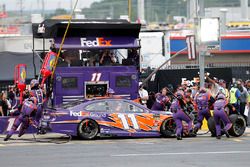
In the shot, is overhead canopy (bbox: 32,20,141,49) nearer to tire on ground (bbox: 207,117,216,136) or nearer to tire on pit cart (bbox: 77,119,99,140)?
tire on pit cart (bbox: 77,119,99,140)

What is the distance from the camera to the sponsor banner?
22094 mm

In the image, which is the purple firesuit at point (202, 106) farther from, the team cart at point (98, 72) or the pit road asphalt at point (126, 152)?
the team cart at point (98, 72)

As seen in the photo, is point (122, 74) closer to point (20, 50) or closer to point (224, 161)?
point (224, 161)

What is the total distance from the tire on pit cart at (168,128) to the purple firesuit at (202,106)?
0.72 metres

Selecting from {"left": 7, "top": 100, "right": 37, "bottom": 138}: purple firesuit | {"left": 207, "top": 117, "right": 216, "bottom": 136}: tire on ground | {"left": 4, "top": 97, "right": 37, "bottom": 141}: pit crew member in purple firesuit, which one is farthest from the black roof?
{"left": 207, "top": 117, "right": 216, "bottom": 136}: tire on ground

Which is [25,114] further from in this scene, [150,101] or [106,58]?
[150,101]

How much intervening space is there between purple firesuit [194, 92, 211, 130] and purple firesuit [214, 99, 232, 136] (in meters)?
0.52

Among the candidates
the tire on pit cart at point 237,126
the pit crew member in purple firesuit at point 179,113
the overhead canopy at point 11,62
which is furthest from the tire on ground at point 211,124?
the overhead canopy at point 11,62

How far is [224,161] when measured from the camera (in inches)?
565

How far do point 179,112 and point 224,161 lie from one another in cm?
569

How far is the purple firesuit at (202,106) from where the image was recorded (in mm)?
20766

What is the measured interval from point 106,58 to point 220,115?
14.7ft

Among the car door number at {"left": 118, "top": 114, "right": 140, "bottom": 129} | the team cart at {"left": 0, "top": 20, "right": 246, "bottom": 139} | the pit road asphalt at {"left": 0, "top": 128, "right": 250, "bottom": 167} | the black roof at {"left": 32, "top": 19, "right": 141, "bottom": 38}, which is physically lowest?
the pit road asphalt at {"left": 0, "top": 128, "right": 250, "bottom": 167}

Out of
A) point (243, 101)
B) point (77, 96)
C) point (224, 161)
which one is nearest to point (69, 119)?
point (77, 96)
